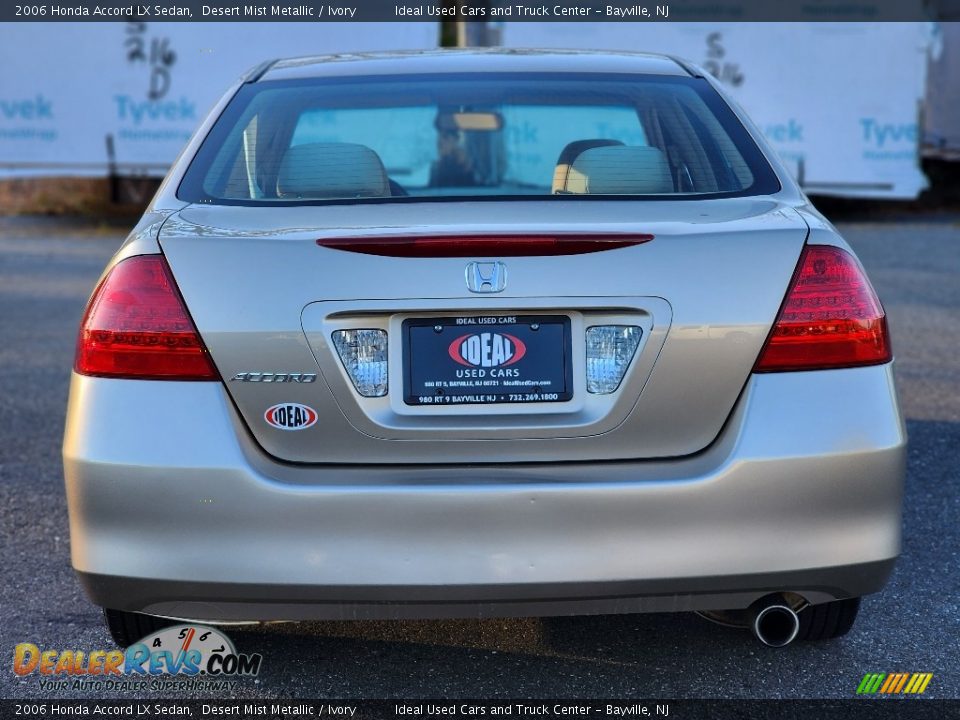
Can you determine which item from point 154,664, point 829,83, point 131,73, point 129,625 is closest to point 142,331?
point 129,625

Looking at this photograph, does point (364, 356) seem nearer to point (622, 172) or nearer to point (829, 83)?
point (622, 172)

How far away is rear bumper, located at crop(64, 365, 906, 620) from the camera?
2.37m

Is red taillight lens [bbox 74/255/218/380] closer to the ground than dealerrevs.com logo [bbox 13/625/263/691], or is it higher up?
higher up

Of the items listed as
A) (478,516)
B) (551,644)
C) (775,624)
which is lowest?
(551,644)

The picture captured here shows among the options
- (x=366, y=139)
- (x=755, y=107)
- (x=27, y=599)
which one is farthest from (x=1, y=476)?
(x=755, y=107)

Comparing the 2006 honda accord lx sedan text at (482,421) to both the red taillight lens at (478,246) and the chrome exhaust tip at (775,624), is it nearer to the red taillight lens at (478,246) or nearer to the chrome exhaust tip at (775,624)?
the red taillight lens at (478,246)

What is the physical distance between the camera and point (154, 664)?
9.73 feet

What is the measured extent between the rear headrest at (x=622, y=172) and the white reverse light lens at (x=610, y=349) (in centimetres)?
59

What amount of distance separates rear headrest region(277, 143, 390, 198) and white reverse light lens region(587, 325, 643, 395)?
2.64 ft

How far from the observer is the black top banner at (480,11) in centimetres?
1378

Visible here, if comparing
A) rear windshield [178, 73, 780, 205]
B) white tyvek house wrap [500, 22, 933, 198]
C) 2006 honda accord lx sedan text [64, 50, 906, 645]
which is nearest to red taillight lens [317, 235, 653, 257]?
2006 honda accord lx sedan text [64, 50, 906, 645]

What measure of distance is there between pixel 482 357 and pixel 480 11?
12.4 m

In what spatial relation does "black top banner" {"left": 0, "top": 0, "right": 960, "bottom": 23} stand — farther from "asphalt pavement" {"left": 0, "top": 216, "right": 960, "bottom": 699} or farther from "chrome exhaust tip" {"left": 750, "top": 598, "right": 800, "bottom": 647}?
"chrome exhaust tip" {"left": 750, "top": 598, "right": 800, "bottom": 647}

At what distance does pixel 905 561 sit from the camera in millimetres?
3713
